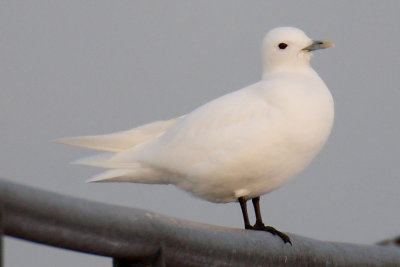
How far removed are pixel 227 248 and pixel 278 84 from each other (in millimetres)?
2285

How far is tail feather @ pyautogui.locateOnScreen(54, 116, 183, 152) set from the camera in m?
3.65

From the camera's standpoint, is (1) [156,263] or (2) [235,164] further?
(2) [235,164]

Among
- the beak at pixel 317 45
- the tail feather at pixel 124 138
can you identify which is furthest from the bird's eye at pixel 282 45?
the tail feather at pixel 124 138

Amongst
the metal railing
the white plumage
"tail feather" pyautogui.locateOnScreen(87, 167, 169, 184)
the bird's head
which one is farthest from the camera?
the bird's head

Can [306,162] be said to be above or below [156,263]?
above

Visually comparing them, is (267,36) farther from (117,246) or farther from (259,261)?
(117,246)

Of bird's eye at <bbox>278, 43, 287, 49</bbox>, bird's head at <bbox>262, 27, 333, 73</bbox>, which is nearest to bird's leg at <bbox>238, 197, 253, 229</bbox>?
bird's head at <bbox>262, 27, 333, 73</bbox>

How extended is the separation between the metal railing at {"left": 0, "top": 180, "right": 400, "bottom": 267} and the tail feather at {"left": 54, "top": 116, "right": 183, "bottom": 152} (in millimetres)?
1940

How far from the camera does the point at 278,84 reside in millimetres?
3693

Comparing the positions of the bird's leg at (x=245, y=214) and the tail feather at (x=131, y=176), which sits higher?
the tail feather at (x=131, y=176)

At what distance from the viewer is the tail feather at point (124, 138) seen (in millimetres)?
3650

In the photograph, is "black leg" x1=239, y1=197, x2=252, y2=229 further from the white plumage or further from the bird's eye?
the bird's eye

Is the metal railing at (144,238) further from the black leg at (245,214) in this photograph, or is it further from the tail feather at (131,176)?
the tail feather at (131,176)

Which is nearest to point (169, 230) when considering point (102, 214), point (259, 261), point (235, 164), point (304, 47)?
point (102, 214)
